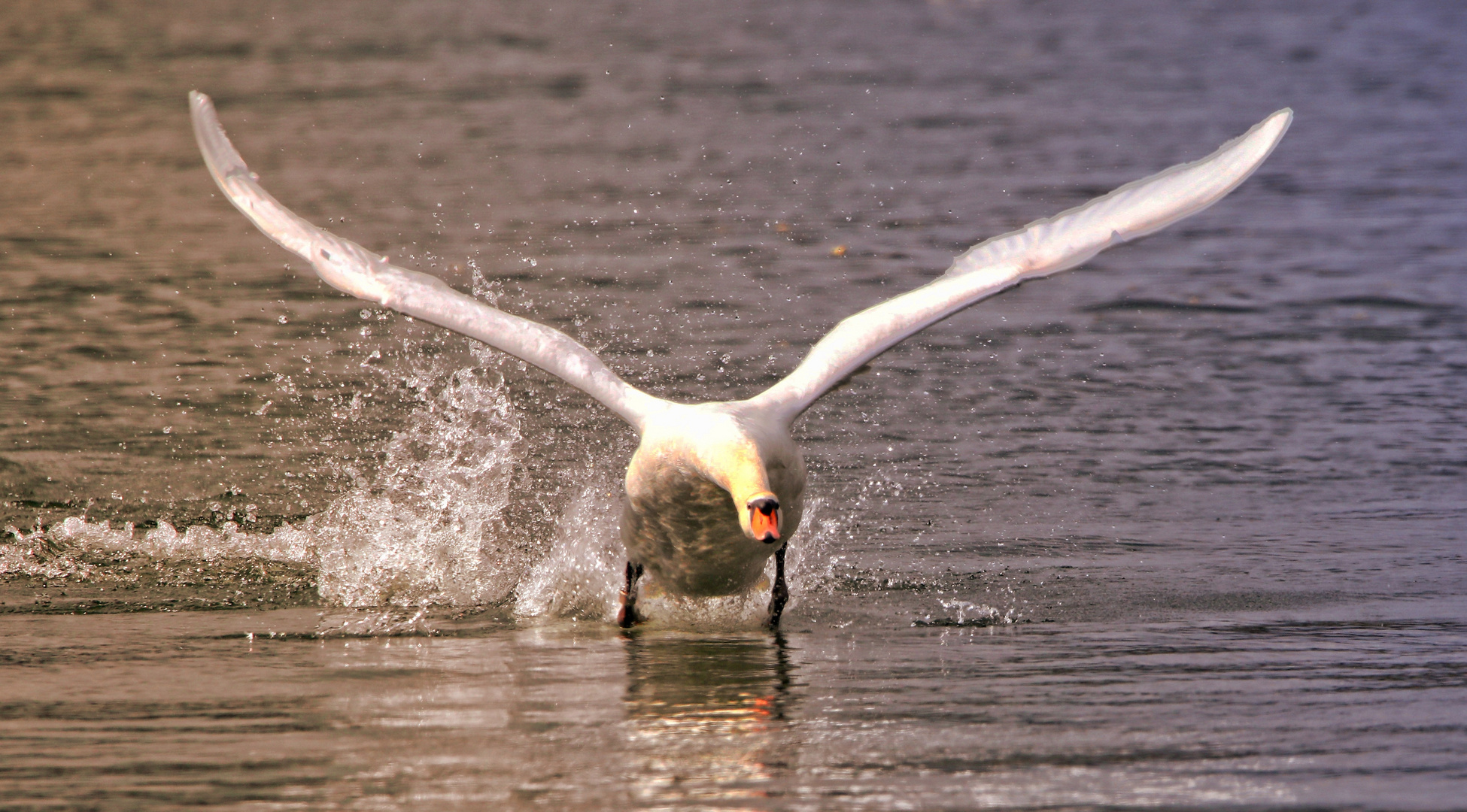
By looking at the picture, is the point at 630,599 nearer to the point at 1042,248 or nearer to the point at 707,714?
the point at 707,714

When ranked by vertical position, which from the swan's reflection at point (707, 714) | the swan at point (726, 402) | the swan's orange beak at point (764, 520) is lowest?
the swan's reflection at point (707, 714)

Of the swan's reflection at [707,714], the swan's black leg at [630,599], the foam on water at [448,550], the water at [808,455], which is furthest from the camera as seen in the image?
the foam on water at [448,550]

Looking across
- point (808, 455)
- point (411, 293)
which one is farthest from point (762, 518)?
point (808, 455)

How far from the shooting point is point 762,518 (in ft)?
21.3

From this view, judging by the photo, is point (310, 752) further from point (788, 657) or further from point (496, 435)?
point (496, 435)

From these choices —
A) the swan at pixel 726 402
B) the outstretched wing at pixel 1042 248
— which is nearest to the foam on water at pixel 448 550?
the swan at pixel 726 402

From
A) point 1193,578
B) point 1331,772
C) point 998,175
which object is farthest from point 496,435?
point 998,175

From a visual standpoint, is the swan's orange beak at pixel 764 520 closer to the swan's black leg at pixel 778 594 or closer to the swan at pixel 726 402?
the swan at pixel 726 402

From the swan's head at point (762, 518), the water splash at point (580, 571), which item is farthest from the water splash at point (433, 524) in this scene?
the swan's head at point (762, 518)

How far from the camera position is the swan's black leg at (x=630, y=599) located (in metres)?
8.15

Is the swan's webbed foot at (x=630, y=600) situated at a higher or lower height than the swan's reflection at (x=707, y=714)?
higher

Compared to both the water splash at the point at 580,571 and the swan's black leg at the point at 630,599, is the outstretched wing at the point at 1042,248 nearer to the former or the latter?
the swan's black leg at the point at 630,599

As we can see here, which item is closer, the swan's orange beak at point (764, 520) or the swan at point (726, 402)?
the swan's orange beak at point (764, 520)

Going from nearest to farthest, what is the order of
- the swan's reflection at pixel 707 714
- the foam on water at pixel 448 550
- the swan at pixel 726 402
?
the swan's reflection at pixel 707 714
the swan at pixel 726 402
the foam on water at pixel 448 550
